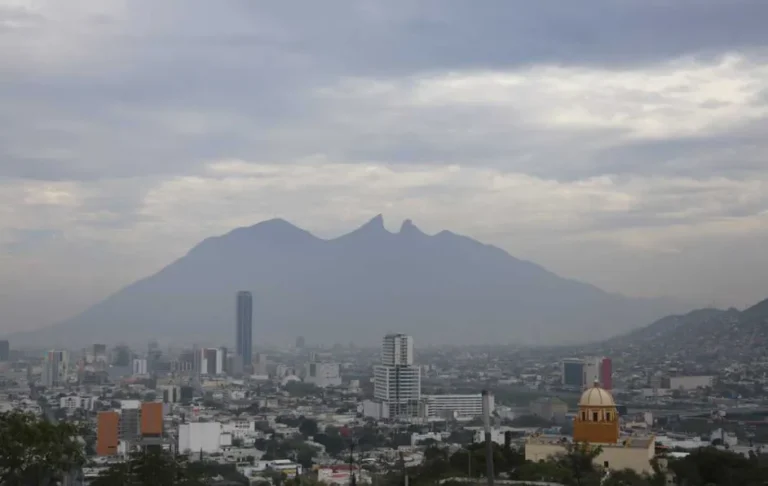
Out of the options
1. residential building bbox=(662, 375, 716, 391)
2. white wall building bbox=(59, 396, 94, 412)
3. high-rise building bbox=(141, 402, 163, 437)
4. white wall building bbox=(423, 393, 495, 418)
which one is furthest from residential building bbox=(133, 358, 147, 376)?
high-rise building bbox=(141, 402, 163, 437)

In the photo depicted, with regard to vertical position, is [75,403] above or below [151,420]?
above

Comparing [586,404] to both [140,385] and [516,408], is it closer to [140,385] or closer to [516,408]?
[516,408]

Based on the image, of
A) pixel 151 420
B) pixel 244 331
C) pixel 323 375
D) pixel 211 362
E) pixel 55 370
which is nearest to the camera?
pixel 151 420

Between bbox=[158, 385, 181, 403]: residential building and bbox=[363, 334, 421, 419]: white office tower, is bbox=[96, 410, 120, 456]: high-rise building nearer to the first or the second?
bbox=[363, 334, 421, 419]: white office tower

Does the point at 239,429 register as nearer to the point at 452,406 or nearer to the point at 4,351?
the point at 452,406

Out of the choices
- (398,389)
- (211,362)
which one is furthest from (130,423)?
(211,362)

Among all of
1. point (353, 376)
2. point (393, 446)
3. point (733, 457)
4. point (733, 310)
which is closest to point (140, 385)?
point (353, 376)
